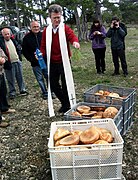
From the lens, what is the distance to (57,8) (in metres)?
4.54

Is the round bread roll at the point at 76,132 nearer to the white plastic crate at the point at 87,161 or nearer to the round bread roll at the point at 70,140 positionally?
the round bread roll at the point at 70,140

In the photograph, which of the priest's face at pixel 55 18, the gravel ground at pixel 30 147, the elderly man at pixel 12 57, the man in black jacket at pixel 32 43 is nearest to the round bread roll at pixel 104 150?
the gravel ground at pixel 30 147

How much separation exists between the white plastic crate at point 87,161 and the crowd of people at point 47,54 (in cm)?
233

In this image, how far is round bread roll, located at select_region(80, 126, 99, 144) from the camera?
2.95m

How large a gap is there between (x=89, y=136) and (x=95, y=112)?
1.00 meters

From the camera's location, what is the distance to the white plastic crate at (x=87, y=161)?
269 cm

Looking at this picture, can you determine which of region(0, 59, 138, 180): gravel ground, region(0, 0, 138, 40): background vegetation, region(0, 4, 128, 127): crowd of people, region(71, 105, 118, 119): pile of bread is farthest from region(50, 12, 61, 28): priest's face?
region(0, 0, 138, 40): background vegetation

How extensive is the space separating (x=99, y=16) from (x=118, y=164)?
22097 mm

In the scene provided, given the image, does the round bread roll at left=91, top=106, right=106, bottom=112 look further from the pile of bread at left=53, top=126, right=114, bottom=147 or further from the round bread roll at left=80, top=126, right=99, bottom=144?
the round bread roll at left=80, top=126, right=99, bottom=144

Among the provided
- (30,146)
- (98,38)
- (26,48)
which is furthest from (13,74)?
(98,38)

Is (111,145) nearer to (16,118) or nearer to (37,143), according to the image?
(37,143)

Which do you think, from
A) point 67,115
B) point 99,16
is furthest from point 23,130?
point 99,16

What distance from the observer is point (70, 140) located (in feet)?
9.78

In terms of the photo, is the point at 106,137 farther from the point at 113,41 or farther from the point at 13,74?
the point at 113,41
